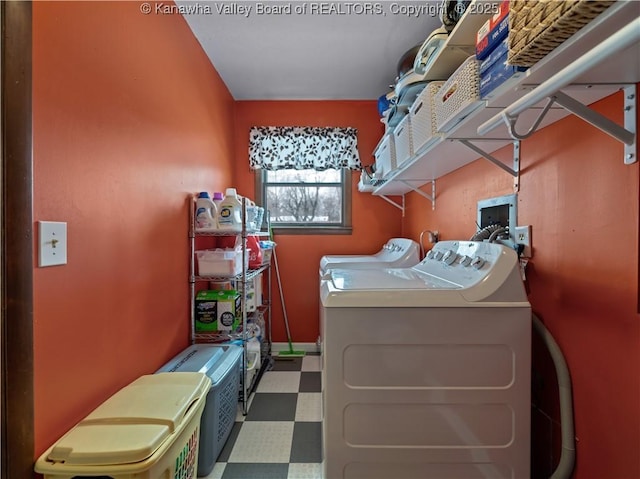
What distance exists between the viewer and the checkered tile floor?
58.3 inches

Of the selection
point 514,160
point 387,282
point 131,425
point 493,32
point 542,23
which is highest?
point 493,32

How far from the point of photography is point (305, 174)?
307 cm

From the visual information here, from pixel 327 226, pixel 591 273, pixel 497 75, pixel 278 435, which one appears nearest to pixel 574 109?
pixel 497 75

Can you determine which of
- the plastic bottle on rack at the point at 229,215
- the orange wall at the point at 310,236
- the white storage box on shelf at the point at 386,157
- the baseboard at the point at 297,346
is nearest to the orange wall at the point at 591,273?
the white storage box on shelf at the point at 386,157

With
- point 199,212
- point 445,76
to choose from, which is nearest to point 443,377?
point 445,76

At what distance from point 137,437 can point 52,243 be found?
0.59 metres

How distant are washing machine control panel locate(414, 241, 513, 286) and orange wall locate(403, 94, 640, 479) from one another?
0.21 m

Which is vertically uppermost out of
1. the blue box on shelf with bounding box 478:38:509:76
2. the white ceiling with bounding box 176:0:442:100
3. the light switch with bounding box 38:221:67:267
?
the white ceiling with bounding box 176:0:442:100

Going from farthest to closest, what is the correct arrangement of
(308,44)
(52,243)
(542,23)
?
(308,44) → (52,243) → (542,23)

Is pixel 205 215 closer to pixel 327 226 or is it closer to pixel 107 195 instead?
pixel 107 195

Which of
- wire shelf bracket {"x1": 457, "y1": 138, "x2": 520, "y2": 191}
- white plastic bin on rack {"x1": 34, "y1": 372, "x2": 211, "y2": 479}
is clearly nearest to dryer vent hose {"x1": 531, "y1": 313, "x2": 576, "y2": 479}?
wire shelf bracket {"x1": 457, "y1": 138, "x2": 520, "y2": 191}

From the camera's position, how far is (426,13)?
1.77 m

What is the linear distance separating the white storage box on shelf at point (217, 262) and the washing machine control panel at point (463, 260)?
1059 mm

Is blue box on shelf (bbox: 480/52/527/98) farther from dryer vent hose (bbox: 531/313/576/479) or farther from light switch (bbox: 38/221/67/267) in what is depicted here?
light switch (bbox: 38/221/67/267)
